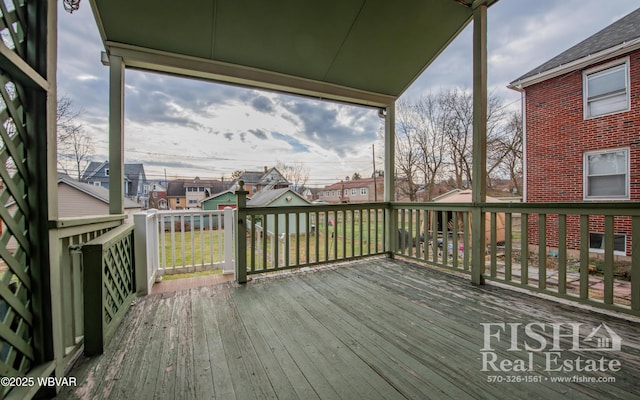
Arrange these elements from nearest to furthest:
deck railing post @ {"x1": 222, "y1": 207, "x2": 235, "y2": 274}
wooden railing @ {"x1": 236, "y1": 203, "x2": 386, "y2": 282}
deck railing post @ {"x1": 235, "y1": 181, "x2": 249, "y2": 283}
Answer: deck railing post @ {"x1": 235, "y1": 181, "x2": 249, "y2": 283} → wooden railing @ {"x1": 236, "y1": 203, "x2": 386, "y2": 282} → deck railing post @ {"x1": 222, "y1": 207, "x2": 235, "y2": 274}

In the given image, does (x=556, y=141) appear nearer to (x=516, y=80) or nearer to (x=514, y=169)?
(x=514, y=169)

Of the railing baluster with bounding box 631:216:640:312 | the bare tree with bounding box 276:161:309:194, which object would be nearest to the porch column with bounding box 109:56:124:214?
the bare tree with bounding box 276:161:309:194

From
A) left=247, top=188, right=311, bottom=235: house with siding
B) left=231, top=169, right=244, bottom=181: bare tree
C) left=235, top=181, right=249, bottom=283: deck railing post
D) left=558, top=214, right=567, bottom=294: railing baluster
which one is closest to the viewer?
left=558, top=214, right=567, bottom=294: railing baluster

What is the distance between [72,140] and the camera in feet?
5.90

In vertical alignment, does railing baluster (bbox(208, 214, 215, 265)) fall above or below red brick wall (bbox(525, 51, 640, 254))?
below

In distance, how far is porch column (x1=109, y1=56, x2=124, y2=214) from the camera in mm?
2205

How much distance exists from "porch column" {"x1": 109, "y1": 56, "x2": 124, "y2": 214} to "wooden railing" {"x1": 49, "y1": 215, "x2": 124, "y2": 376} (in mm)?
651

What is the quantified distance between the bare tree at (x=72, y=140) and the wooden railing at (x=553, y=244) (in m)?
3.40

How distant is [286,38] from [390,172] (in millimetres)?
2210

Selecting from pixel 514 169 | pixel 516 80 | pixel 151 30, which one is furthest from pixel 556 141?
pixel 151 30

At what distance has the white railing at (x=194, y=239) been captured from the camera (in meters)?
2.87

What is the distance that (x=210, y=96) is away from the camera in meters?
3.94

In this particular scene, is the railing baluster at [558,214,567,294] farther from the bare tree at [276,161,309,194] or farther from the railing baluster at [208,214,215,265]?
the railing baluster at [208,214,215,265]

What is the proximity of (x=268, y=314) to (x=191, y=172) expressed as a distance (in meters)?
2.07
